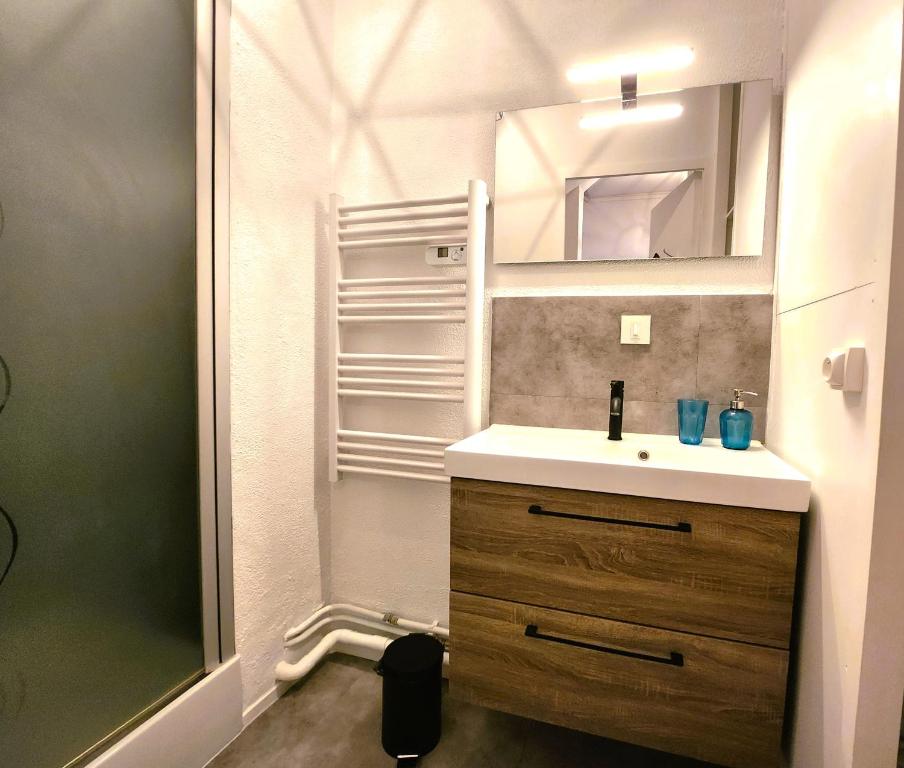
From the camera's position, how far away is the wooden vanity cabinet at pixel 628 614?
36.8 inches

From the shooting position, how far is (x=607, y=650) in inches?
40.4

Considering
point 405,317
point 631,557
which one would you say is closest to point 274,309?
point 405,317

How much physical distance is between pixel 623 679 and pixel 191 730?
1047mm

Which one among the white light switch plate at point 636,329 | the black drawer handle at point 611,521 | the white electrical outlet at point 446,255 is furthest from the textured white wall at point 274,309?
the white light switch plate at point 636,329

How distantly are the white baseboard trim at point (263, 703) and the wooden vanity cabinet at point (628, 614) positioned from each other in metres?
0.66

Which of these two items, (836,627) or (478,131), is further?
(478,131)

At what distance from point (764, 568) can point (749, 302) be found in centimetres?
73

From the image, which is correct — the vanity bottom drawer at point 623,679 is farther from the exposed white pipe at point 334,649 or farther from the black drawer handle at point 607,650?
the exposed white pipe at point 334,649

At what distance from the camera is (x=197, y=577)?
1.23m

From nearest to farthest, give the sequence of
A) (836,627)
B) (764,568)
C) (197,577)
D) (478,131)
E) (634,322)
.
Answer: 1. (836,627)
2. (764,568)
3. (197,577)
4. (634,322)
5. (478,131)

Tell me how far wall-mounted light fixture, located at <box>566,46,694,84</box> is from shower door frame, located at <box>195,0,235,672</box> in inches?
39.1

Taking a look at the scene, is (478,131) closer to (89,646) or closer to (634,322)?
(634,322)

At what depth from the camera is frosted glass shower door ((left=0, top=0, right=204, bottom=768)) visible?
2.78 feet

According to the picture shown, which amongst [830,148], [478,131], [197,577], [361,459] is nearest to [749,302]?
[830,148]
